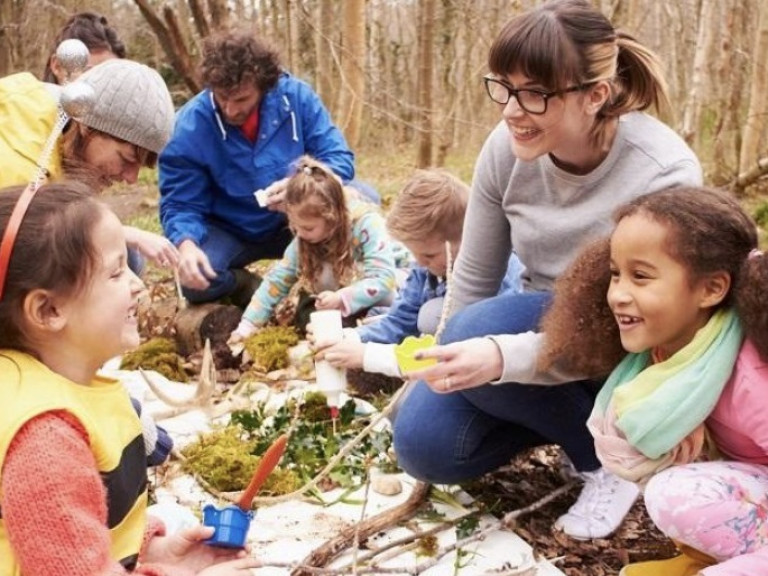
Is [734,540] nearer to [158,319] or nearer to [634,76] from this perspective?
[634,76]

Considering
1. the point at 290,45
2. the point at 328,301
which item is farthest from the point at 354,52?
the point at 328,301

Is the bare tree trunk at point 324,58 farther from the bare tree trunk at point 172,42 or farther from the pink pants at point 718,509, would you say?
the pink pants at point 718,509

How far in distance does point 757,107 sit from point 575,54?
4585 millimetres

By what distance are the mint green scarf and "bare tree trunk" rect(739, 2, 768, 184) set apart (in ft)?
15.1

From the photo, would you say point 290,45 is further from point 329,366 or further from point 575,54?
point 575,54

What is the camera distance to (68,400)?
→ 1.31 metres

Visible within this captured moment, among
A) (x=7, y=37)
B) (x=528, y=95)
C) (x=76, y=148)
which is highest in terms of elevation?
(x=528, y=95)

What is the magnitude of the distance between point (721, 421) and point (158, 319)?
281cm

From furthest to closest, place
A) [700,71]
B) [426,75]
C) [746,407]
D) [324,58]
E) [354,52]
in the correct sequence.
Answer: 1. [324,58]
2. [426,75]
3. [700,71]
4. [354,52]
5. [746,407]

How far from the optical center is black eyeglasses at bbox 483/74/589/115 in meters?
1.88

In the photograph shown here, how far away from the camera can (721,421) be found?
1624 mm

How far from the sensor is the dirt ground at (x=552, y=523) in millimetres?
1990

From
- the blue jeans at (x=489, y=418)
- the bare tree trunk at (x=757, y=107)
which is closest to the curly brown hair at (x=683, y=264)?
the blue jeans at (x=489, y=418)

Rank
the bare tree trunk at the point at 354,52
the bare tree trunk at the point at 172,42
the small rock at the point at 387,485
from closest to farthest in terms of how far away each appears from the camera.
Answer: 1. the small rock at the point at 387,485
2. the bare tree trunk at the point at 172,42
3. the bare tree trunk at the point at 354,52
